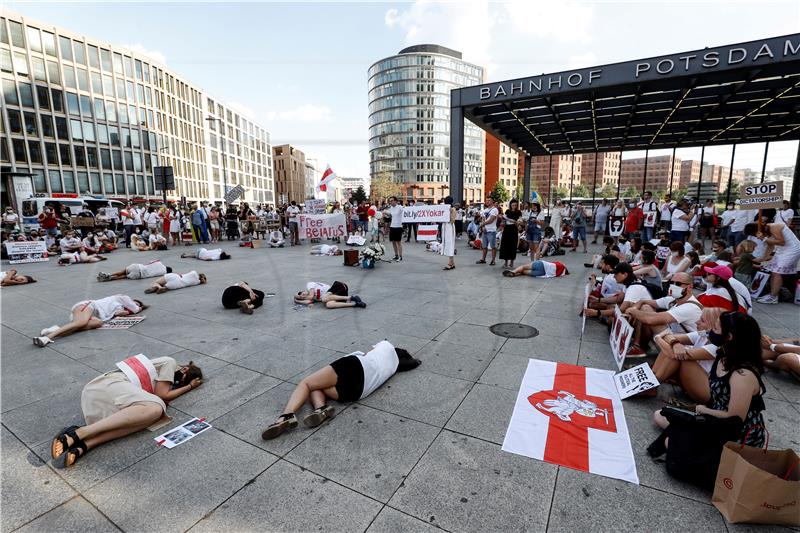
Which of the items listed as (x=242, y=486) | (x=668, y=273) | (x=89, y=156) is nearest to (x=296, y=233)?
(x=668, y=273)

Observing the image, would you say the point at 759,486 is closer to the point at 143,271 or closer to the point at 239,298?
the point at 239,298

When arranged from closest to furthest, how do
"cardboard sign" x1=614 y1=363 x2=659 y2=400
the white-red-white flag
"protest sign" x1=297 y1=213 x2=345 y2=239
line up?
"cardboard sign" x1=614 y1=363 x2=659 y2=400 < "protest sign" x1=297 y1=213 x2=345 y2=239 < the white-red-white flag

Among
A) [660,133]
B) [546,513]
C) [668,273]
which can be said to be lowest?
[546,513]

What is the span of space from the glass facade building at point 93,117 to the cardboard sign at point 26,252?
21.8 m

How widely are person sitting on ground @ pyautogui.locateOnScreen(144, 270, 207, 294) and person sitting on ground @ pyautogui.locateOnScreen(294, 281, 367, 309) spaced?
137 inches

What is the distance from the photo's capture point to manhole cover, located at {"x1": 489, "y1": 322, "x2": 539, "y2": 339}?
5613 millimetres

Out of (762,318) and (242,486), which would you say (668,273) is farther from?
(242,486)

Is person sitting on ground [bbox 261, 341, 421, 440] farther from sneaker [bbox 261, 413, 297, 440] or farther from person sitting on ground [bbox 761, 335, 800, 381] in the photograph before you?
person sitting on ground [bbox 761, 335, 800, 381]

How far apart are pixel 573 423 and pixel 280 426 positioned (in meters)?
2.58

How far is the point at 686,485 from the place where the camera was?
2.62 meters

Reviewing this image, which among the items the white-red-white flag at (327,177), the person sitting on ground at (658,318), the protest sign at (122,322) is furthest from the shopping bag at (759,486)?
the white-red-white flag at (327,177)

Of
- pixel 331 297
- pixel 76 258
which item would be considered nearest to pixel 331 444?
pixel 331 297

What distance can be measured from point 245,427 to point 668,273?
835 cm

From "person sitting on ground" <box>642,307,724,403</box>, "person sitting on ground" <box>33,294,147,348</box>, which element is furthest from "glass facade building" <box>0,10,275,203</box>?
"person sitting on ground" <box>642,307,724,403</box>
